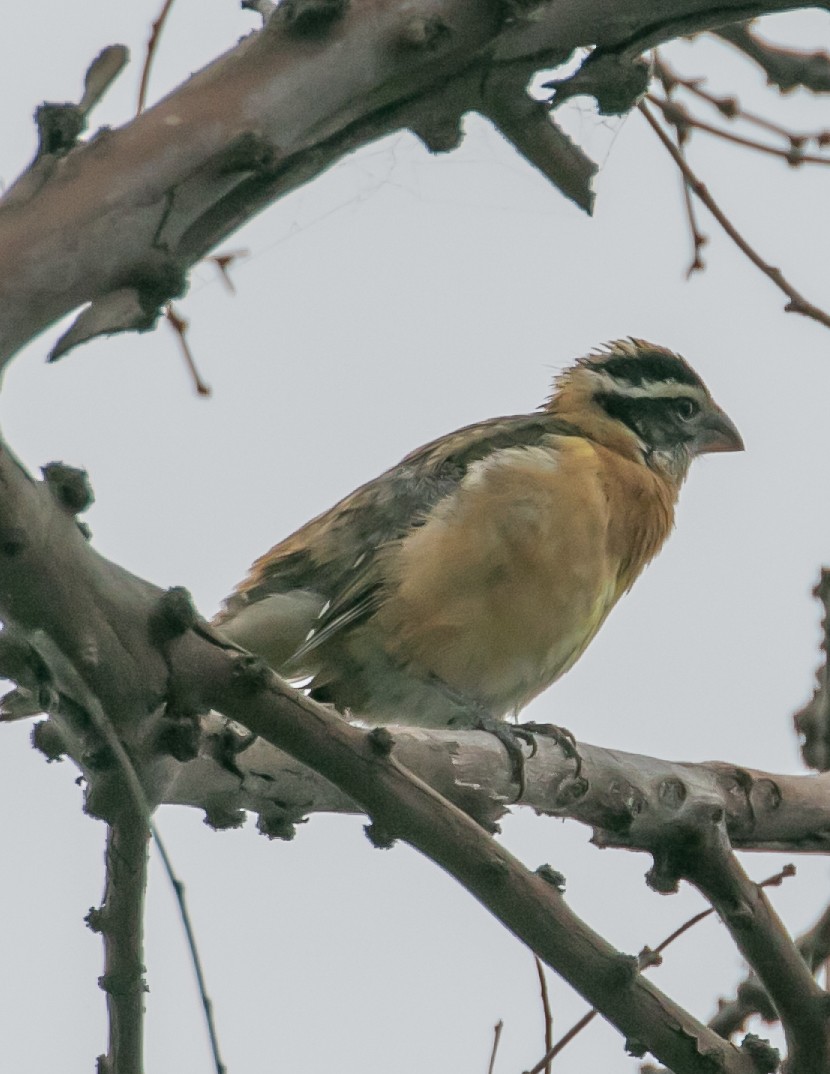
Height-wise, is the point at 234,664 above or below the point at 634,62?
below

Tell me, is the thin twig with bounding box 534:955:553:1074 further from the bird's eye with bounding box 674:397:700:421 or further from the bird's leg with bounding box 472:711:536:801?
the bird's eye with bounding box 674:397:700:421

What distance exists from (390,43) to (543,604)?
3.22 meters

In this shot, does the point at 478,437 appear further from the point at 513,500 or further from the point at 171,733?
the point at 171,733

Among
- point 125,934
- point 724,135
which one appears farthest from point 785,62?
point 125,934

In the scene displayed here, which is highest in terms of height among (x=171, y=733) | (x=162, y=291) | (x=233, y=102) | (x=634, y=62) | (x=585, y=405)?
(x=585, y=405)

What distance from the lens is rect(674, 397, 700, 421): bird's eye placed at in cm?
746

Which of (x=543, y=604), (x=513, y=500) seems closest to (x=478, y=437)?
(x=513, y=500)

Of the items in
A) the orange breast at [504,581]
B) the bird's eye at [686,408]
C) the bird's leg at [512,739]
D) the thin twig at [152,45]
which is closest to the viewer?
the thin twig at [152,45]

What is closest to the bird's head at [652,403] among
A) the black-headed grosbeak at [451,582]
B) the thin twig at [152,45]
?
the black-headed grosbeak at [451,582]

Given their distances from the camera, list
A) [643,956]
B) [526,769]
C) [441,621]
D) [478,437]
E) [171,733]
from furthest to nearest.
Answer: [478,437], [441,621], [526,769], [643,956], [171,733]

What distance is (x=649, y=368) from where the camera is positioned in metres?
7.50

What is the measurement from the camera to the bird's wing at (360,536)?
5887mm

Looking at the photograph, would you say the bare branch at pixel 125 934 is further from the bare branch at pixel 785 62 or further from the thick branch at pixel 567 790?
the bare branch at pixel 785 62

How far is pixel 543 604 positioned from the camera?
5852mm
